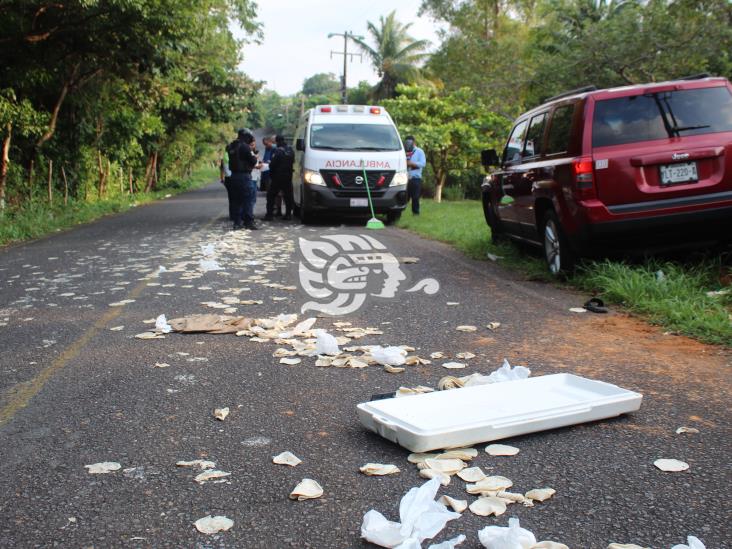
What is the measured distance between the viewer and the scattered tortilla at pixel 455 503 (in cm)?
284

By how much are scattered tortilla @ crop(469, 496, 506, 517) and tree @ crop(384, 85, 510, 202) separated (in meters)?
26.0

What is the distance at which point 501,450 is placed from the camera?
11.1 ft

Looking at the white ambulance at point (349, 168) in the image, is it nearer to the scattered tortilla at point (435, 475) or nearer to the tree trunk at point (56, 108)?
the tree trunk at point (56, 108)

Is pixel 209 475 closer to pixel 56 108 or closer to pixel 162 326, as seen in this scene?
pixel 162 326

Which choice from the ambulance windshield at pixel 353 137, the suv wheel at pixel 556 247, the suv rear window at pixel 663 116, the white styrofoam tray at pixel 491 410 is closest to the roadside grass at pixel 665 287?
the suv wheel at pixel 556 247

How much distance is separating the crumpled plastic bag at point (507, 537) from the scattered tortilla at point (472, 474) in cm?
51

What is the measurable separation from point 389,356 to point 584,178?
3.30 metres

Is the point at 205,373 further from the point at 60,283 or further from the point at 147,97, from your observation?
the point at 147,97

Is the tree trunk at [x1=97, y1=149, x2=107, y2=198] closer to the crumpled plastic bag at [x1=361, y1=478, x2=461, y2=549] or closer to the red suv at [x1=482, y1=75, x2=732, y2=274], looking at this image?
the red suv at [x1=482, y1=75, x2=732, y2=274]

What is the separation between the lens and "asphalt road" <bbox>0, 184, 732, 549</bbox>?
274 cm

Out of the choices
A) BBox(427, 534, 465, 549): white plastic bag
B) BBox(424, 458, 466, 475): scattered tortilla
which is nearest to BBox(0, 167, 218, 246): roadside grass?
BBox(424, 458, 466, 475): scattered tortilla

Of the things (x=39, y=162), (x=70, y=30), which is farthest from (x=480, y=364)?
(x=39, y=162)

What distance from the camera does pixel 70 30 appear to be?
15523 mm

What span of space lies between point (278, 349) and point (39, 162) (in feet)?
52.4
